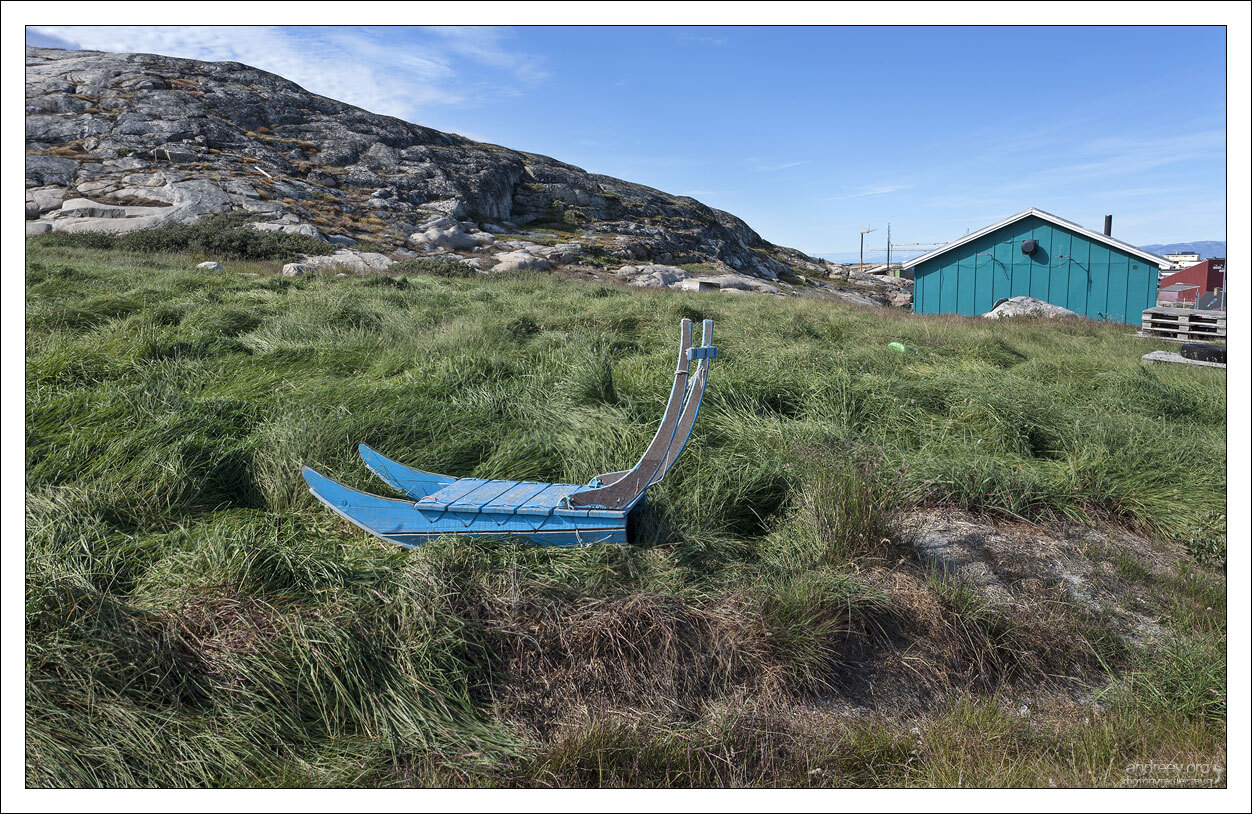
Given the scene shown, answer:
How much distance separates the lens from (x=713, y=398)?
539 centimetres

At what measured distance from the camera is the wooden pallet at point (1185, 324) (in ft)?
39.1

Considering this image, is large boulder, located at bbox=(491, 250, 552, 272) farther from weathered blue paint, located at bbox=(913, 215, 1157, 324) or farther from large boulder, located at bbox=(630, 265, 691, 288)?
weathered blue paint, located at bbox=(913, 215, 1157, 324)

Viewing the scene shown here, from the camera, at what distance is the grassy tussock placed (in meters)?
2.54

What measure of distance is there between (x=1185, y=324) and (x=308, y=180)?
135ft

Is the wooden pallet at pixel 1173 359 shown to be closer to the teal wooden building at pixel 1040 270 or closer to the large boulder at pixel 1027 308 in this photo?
the large boulder at pixel 1027 308

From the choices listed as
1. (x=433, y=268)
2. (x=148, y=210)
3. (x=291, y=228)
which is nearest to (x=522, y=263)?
(x=433, y=268)

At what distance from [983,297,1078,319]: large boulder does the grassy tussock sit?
15.6m

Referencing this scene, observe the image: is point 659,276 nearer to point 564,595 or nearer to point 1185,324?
point 1185,324

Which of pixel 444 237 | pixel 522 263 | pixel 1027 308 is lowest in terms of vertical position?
pixel 1027 308

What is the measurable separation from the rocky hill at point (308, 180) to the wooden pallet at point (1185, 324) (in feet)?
53.0

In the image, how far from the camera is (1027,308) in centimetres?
2006

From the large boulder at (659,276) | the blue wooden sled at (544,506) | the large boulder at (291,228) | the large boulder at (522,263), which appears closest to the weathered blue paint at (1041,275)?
the large boulder at (659,276)

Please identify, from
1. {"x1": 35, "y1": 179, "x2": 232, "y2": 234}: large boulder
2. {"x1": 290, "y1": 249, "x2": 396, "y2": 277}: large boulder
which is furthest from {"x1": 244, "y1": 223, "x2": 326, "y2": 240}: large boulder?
Result: {"x1": 290, "y1": 249, "x2": 396, "y2": 277}: large boulder

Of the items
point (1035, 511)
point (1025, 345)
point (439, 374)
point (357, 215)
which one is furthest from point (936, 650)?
point (357, 215)
